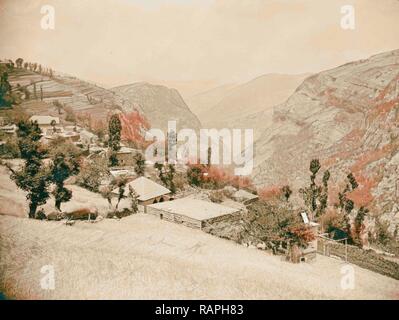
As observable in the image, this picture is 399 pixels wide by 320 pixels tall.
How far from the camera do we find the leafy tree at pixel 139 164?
9.37 metres

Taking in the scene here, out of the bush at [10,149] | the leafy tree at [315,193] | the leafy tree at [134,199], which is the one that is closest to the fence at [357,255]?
the leafy tree at [315,193]

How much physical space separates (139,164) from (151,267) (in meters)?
2.10

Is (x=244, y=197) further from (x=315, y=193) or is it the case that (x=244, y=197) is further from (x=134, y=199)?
(x=134, y=199)

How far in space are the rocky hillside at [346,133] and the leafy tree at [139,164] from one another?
228cm

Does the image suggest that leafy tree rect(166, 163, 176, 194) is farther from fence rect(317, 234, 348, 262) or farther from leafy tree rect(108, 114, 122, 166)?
fence rect(317, 234, 348, 262)

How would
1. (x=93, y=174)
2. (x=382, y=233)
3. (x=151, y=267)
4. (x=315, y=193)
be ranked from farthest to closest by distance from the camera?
1. (x=93, y=174)
2. (x=315, y=193)
3. (x=382, y=233)
4. (x=151, y=267)

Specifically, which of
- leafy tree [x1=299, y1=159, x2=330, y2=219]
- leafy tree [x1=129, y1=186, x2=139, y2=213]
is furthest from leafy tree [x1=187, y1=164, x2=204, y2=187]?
leafy tree [x1=299, y1=159, x2=330, y2=219]

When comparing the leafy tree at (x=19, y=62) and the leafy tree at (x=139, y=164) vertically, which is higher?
the leafy tree at (x=19, y=62)

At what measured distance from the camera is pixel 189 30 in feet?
30.4

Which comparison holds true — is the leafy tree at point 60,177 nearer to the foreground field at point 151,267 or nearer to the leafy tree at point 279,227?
the foreground field at point 151,267

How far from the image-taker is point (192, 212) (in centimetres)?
911

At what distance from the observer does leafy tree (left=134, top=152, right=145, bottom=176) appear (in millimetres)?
9367

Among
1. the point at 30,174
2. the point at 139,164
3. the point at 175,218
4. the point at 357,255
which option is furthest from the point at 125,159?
the point at 357,255
